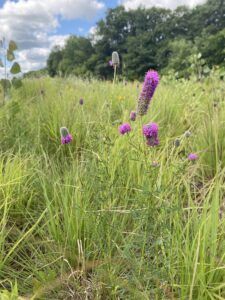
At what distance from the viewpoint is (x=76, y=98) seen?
350 centimetres

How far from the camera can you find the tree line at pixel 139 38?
2916cm

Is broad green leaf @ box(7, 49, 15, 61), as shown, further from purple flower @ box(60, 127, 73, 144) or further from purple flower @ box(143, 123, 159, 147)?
purple flower @ box(143, 123, 159, 147)

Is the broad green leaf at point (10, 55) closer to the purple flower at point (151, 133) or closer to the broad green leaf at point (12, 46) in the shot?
the broad green leaf at point (12, 46)

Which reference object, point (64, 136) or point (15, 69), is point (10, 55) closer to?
point (15, 69)

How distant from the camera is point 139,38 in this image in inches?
1331

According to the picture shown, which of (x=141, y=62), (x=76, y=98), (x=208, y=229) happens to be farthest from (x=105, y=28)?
(x=208, y=229)

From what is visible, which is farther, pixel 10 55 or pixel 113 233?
pixel 10 55

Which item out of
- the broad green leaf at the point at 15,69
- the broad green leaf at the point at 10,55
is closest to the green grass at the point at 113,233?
the broad green leaf at the point at 15,69

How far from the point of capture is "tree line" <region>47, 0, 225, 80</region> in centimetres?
2916

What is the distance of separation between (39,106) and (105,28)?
37.3 m

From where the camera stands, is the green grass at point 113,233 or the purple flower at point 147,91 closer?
the green grass at point 113,233

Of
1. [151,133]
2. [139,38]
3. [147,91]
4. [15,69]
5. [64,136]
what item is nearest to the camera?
[151,133]

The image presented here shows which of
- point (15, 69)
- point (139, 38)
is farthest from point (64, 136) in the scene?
point (139, 38)

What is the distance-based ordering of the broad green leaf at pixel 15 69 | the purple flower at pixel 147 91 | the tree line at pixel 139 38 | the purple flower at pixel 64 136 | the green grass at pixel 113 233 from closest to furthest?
the green grass at pixel 113 233 < the purple flower at pixel 147 91 < the purple flower at pixel 64 136 < the broad green leaf at pixel 15 69 < the tree line at pixel 139 38
